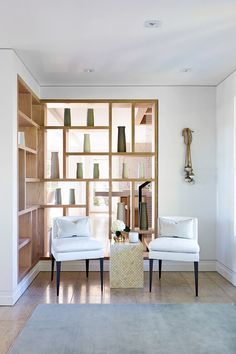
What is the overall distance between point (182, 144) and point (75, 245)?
216cm

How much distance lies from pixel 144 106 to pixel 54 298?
296cm

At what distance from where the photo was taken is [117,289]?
4.86 metres

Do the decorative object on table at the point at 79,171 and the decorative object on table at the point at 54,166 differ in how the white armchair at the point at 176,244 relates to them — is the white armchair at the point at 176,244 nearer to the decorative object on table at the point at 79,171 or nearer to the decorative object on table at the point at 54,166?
the decorative object on table at the point at 79,171

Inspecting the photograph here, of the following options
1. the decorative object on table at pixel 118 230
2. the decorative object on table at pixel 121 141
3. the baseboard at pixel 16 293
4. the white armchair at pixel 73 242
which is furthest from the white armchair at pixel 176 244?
the baseboard at pixel 16 293

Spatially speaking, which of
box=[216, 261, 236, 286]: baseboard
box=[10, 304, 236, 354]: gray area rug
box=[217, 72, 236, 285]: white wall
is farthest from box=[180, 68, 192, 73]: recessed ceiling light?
box=[10, 304, 236, 354]: gray area rug

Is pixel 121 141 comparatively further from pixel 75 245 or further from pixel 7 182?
pixel 7 182

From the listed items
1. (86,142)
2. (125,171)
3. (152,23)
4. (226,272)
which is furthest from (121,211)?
(152,23)

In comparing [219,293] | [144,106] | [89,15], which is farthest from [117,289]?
[89,15]

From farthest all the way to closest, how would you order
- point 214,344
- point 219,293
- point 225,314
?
point 219,293 → point 225,314 → point 214,344

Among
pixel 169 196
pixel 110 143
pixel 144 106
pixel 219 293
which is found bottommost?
pixel 219 293

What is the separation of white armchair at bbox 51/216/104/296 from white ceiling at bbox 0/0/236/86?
186 centimetres

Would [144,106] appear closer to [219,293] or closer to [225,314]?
[219,293]

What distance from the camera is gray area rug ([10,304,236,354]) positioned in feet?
10.3

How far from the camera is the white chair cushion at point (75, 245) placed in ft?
15.6
